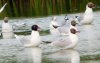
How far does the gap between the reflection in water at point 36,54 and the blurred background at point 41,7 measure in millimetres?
10576

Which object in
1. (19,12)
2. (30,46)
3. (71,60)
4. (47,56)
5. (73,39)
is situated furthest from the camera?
(19,12)

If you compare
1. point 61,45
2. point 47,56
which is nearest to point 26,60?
point 47,56

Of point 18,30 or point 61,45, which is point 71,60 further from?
point 18,30

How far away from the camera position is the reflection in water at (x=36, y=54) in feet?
36.2

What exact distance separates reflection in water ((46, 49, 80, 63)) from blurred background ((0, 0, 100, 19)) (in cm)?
1122

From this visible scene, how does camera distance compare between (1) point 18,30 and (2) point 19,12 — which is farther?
(2) point 19,12

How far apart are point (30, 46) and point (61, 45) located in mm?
1144

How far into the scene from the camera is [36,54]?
1191cm

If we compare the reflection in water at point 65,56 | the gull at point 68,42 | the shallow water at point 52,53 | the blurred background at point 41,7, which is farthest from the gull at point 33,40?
the blurred background at point 41,7

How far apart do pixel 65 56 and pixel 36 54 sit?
92 centimetres

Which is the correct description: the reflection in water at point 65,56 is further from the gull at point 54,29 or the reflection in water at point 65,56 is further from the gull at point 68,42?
the gull at point 54,29

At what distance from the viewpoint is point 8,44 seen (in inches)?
534

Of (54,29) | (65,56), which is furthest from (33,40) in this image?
(54,29)

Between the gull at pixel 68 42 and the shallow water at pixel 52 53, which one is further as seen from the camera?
the gull at pixel 68 42
